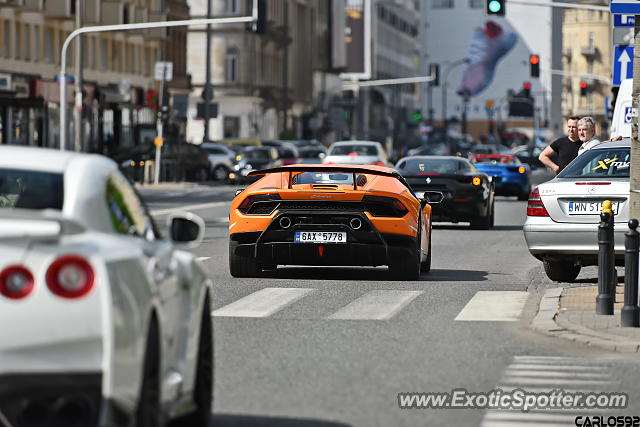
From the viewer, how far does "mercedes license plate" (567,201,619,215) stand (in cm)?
1736

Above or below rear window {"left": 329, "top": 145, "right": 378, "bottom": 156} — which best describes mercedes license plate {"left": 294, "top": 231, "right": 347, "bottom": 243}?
above

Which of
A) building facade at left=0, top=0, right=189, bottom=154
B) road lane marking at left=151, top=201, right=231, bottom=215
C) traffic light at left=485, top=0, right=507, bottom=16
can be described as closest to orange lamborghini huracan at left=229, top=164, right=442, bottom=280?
road lane marking at left=151, top=201, right=231, bottom=215

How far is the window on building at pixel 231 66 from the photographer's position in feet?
356

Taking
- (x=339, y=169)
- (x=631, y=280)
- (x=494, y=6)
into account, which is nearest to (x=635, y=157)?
(x=631, y=280)

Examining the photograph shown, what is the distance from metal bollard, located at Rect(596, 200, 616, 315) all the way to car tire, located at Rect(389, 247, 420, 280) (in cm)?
443

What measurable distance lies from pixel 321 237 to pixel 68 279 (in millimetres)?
11914

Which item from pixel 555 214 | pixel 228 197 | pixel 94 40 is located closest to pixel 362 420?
pixel 555 214

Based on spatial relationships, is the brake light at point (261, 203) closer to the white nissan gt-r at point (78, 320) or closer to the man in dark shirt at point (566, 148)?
the man in dark shirt at point (566, 148)

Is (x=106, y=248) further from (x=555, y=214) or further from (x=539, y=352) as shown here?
(x=555, y=214)

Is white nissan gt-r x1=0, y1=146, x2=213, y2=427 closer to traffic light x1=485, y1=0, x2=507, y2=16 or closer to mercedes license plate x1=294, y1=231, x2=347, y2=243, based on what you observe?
mercedes license plate x1=294, y1=231, x2=347, y2=243

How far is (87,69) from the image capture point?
72.9 metres

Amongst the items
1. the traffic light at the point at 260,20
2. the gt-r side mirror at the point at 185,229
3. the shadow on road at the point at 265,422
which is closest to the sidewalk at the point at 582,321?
the shadow on road at the point at 265,422

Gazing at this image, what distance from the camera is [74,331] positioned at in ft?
20.3

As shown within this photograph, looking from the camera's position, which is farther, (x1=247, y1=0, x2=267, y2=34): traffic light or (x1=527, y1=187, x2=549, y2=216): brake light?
(x1=247, y1=0, x2=267, y2=34): traffic light
